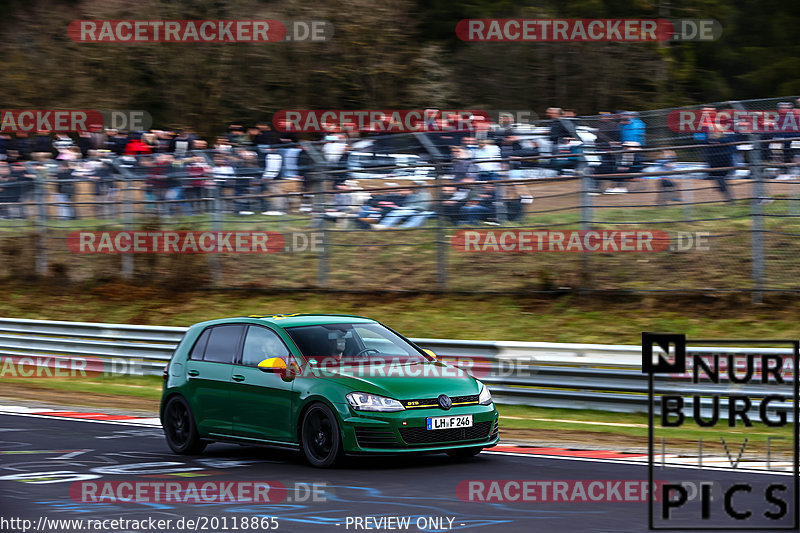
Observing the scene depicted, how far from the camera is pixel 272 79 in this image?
39.3 m

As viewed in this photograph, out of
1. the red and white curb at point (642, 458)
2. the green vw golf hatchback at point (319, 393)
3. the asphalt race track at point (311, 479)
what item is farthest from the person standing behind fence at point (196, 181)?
the red and white curb at point (642, 458)

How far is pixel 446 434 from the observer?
1059 cm

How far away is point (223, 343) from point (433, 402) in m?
2.53

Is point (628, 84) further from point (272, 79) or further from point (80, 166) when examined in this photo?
point (80, 166)

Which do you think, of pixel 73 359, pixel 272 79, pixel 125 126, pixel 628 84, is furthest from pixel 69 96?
pixel 73 359

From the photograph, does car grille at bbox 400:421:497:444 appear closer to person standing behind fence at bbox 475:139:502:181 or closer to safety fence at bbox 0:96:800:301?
safety fence at bbox 0:96:800:301

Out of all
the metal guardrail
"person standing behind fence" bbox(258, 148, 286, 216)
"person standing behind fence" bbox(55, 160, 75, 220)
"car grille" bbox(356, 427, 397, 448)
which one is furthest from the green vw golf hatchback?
"person standing behind fence" bbox(55, 160, 75, 220)

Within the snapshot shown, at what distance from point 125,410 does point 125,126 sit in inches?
880

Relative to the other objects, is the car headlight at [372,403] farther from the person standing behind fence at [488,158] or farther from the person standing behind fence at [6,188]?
the person standing behind fence at [6,188]

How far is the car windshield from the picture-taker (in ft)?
36.9

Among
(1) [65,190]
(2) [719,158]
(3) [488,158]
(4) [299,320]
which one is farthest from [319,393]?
(1) [65,190]

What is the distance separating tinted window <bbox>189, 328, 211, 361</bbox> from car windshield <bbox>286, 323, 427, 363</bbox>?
1208 millimetres

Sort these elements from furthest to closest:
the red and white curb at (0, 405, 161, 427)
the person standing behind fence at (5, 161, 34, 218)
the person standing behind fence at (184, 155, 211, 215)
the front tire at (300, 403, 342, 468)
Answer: the person standing behind fence at (5, 161, 34, 218) < the person standing behind fence at (184, 155, 211, 215) < the red and white curb at (0, 405, 161, 427) < the front tire at (300, 403, 342, 468)

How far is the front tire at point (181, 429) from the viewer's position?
1199 cm
